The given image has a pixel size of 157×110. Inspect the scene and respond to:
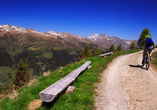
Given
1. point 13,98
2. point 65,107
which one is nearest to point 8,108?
point 13,98

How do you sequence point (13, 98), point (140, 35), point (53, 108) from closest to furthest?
point (53, 108)
point (13, 98)
point (140, 35)

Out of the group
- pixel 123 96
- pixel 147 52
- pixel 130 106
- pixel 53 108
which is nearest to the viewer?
pixel 53 108

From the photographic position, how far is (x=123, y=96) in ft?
16.8

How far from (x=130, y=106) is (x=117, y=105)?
561 millimetres

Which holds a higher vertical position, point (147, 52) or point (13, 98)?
point (147, 52)

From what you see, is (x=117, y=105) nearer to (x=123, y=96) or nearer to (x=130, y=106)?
(x=130, y=106)

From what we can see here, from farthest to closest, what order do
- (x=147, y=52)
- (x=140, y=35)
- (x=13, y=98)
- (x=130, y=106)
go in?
(x=140, y=35), (x=147, y=52), (x=13, y=98), (x=130, y=106)

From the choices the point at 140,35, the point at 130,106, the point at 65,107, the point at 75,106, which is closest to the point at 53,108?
the point at 65,107

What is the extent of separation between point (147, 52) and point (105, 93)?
776 centimetres

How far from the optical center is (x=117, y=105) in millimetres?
4352

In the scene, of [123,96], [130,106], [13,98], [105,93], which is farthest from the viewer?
[105,93]

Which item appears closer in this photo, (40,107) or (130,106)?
(40,107)

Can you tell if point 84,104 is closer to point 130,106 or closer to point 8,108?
point 130,106

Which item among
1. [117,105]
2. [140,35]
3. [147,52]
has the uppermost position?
[140,35]
